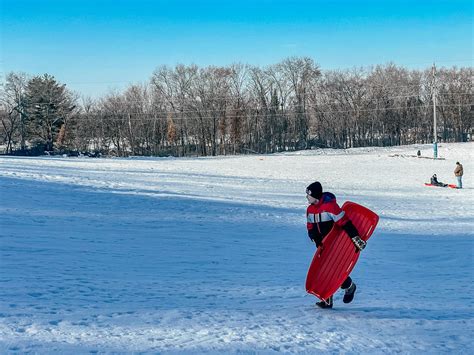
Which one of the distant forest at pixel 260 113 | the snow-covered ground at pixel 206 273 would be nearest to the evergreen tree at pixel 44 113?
the distant forest at pixel 260 113

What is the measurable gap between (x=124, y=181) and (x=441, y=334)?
20.5m

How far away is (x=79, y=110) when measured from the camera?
88125 mm

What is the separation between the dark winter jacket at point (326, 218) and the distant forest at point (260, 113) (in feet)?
245

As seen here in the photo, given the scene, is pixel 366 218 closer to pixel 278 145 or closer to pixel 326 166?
pixel 326 166

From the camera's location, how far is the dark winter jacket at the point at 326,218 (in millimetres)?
7266

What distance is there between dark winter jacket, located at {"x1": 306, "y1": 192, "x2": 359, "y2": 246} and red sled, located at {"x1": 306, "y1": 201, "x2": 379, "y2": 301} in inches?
4.8

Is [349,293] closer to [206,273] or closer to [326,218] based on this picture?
[326,218]

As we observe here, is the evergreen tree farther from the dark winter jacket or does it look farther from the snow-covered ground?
the dark winter jacket

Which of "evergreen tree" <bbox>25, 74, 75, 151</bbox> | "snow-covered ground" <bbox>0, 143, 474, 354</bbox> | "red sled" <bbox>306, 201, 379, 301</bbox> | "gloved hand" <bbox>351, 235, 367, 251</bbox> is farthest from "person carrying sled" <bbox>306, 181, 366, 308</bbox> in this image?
"evergreen tree" <bbox>25, 74, 75, 151</bbox>

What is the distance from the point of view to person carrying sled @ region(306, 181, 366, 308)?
7258 millimetres

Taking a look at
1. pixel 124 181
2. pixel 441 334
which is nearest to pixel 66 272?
pixel 441 334

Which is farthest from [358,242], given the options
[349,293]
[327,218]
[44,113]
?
[44,113]

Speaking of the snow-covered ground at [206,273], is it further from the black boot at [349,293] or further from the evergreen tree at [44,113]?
the evergreen tree at [44,113]

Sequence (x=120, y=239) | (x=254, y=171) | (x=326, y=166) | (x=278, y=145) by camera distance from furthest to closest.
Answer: (x=278, y=145)
(x=326, y=166)
(x=254, y=171)
(x=120, y=239)
